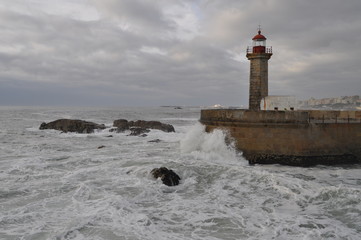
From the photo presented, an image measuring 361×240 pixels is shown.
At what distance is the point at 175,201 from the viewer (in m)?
5.86

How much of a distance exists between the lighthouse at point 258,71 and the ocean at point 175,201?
17.0ft

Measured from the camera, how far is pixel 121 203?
5.57 metres

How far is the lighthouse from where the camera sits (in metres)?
13.9

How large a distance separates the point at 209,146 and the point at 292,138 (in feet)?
9.76

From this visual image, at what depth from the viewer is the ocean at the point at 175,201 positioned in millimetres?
4449

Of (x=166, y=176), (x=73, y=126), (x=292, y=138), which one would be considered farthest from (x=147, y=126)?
(x=166, y=176)

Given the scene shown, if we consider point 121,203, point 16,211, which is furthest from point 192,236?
point 16,211

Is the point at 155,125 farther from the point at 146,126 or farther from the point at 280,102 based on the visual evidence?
the point at 280,102

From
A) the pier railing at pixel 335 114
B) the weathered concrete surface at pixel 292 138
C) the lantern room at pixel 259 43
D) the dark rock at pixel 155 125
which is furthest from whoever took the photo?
the dark rock at pixel 155 125

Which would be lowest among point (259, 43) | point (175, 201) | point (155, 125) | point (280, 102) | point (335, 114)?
point (175, 201)

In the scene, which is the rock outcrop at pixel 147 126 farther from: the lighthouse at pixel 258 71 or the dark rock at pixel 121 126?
the lighthouse at pixel 258 71

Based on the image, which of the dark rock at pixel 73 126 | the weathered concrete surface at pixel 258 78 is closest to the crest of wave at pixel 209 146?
the weathered concrete surface at pixel 258 78

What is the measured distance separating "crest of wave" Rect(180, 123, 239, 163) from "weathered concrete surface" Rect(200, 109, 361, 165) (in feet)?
1.33

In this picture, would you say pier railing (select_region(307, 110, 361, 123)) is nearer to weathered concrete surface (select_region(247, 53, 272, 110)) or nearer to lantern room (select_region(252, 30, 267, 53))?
weathered concrete surface (select_region(247, 53, 272, 110))
